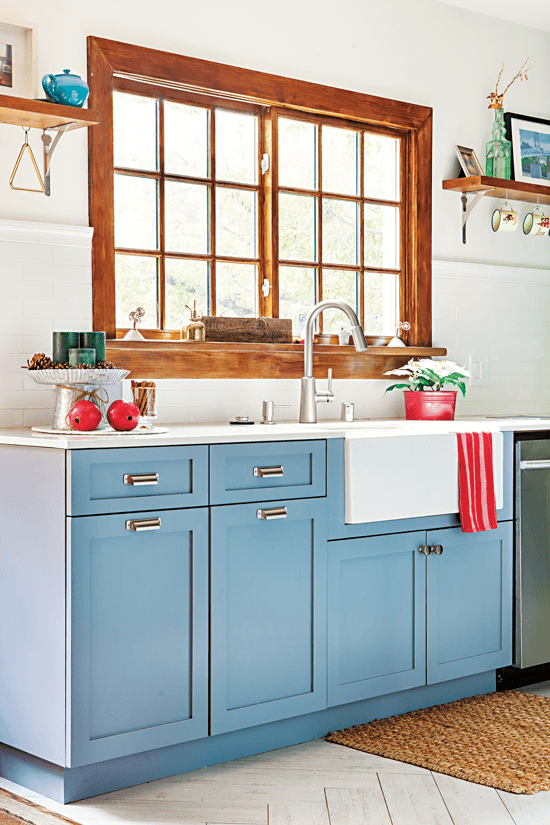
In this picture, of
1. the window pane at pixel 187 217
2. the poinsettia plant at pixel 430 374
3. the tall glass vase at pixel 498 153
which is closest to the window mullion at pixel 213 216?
the window pane at pixel 187 217

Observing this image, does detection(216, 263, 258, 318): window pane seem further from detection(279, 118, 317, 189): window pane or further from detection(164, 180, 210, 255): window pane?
detection(279, 118, 317, 189): window pane

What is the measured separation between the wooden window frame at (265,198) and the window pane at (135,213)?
157 mm

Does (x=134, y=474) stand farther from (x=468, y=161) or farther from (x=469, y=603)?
(x=468, y=161)

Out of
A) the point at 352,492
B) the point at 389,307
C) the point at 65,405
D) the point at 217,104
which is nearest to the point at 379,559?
the point at 352,492

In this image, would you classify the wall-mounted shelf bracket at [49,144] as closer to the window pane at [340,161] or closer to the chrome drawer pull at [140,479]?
the chrome drawer pull at [140,479]

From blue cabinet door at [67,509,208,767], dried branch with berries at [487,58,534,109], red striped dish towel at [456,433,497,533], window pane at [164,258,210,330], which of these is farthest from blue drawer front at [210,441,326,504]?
dried branch with berries at [487,58,534,109]

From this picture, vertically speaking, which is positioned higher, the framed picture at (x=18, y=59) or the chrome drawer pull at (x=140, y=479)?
the framed picture at (x=18, y=59)

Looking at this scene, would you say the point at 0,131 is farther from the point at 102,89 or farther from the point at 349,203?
the point at 349,203

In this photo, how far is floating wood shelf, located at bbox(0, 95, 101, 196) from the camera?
2816 millimetres

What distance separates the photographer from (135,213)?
3.45m

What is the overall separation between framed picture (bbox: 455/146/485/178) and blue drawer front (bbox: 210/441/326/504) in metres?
1.86

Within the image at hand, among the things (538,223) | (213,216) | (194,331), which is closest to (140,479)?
(194,331)

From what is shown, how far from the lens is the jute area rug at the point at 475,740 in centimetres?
270

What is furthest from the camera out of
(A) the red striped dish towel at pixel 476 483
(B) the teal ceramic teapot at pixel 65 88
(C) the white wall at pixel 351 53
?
(A) the red striped dish towel at pixel 476 483
